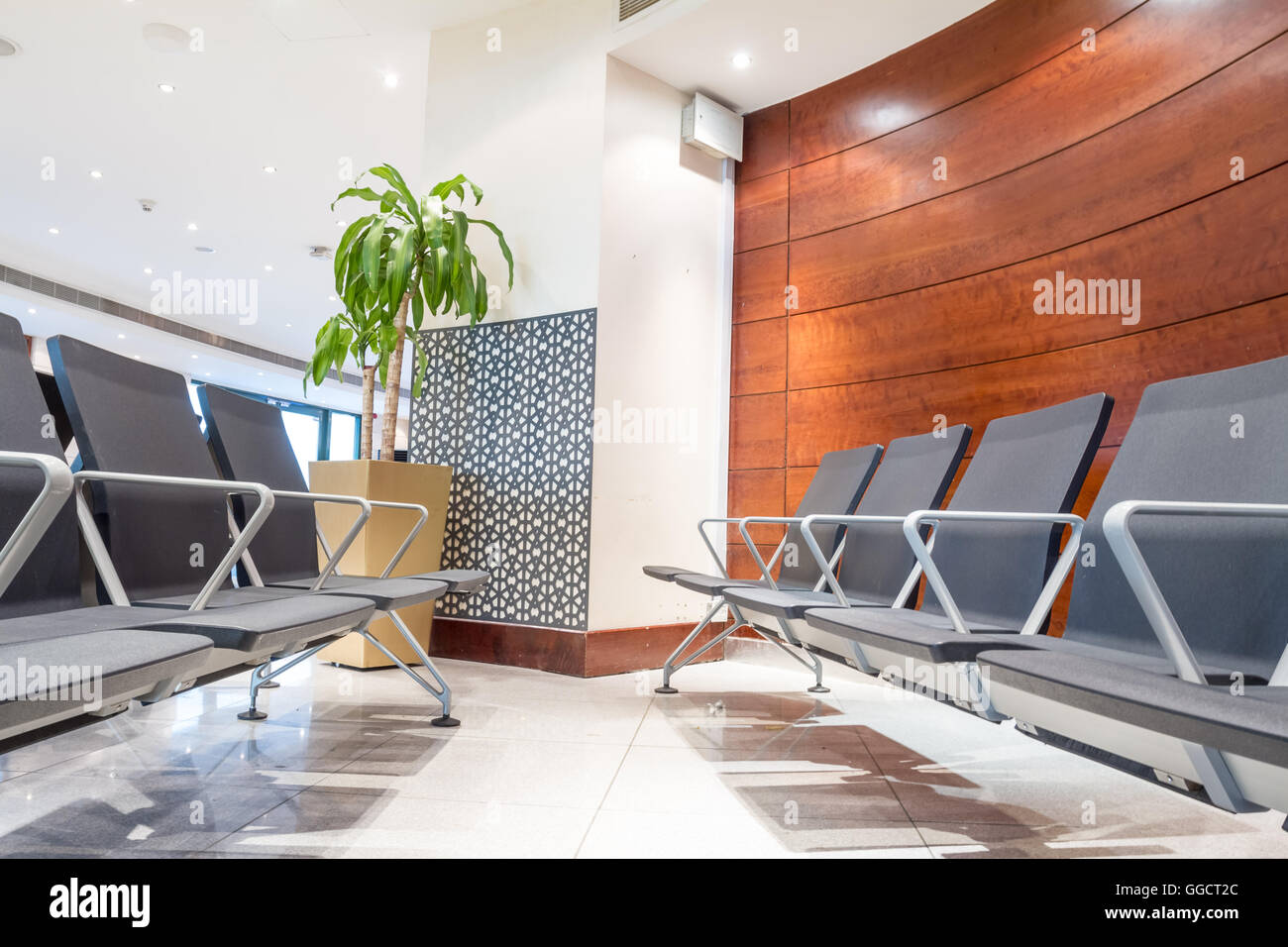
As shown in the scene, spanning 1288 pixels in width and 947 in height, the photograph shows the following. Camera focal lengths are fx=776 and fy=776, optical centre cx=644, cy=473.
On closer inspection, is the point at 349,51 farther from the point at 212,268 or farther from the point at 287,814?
the point at 212,268

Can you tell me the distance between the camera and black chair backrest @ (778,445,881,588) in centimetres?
282

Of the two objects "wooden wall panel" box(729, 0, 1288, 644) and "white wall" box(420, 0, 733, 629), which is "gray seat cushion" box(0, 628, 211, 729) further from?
"wooden wall panel" box(729, 0, 1288, 644)

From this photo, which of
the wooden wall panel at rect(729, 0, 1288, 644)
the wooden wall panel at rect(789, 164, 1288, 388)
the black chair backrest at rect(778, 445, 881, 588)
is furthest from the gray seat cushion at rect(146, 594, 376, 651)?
the wooden wall panel at rect(789, 164, 1288, 388)

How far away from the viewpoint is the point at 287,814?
1.58 metres

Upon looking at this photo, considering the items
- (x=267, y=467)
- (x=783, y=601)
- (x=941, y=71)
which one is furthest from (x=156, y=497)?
(x=941, y=71)

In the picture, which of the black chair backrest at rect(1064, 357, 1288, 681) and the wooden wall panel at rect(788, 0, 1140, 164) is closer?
the black chair backrest at rect(1064, 357, 1288, 681)

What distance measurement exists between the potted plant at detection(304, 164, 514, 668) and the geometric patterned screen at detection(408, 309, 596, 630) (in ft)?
0.75

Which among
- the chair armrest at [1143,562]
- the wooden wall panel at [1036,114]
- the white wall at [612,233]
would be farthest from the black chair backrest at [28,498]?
the wooden wall panel at [1036,114]

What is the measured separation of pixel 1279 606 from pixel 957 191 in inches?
103

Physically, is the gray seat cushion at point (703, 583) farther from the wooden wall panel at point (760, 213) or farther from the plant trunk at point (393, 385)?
the wooden wall panel at point (760, 213)

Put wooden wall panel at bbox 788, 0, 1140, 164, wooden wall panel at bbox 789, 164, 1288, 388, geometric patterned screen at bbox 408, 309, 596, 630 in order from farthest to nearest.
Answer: geometric patterned screen at bbox 408, 309, 596, 630
wooden wall panel at bbox 788, 0, 1140, 164
wooden wall panel at bbox 789, 164, 1288, 388

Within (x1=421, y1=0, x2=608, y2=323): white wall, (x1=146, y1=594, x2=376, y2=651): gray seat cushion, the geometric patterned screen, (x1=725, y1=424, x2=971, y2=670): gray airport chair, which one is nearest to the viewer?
(x1=146, y1=594, x2=376, y2=651): gray seat cushion

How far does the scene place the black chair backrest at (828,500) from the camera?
282cm
